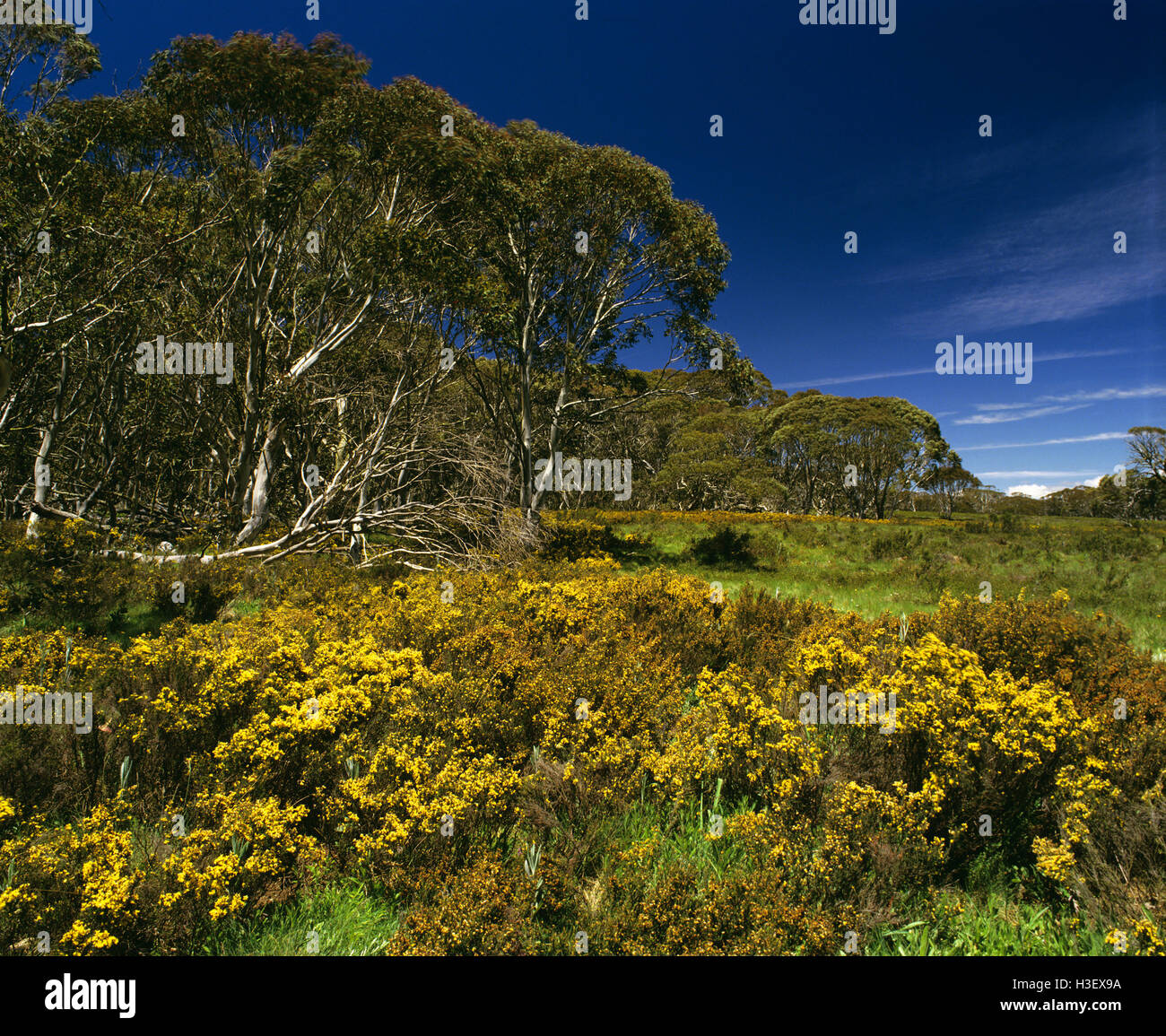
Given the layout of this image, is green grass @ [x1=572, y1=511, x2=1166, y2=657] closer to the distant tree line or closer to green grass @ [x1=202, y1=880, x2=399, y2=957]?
the distant tree line

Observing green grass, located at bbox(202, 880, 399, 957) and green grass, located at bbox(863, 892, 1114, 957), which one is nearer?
green grass, located at bbox(202, 880, 399, 957)

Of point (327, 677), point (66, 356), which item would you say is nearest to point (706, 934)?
point (327, 677)

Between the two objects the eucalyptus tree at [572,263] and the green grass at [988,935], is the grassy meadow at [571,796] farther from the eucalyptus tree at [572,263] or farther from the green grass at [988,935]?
the eucalyptus tree at [572,263]

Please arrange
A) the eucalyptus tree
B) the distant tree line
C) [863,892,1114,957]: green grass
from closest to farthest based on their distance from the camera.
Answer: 1. [863,892,1114,957]: green grass
2. the distant tree line
3. the eucalyptus tree

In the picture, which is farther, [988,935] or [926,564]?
[926,564]

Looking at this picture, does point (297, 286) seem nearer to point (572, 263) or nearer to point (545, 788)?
point (572, 263)

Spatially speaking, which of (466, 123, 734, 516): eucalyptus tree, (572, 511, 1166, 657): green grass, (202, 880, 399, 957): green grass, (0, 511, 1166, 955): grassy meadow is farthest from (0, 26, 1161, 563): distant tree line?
(202, 880, 399, 957): green grass

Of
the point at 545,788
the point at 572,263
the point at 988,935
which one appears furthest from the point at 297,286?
the point at 988,935

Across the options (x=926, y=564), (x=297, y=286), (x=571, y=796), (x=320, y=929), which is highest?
(x=297, y=286)

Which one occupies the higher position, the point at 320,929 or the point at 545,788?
the point at 545,788

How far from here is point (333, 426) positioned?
16.1 metres

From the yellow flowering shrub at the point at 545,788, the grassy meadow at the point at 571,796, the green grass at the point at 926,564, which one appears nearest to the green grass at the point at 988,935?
the grassy meadow at the point at 571,796

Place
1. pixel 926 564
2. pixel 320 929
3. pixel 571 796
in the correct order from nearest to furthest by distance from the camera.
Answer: pixel 320 929, pixel 571 796, pixel 926 564

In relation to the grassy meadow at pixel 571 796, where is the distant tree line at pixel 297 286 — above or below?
above
